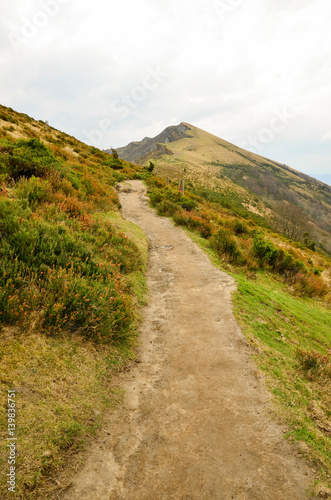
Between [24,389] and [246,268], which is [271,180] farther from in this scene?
[24,389]

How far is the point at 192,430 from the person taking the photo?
3.42 m

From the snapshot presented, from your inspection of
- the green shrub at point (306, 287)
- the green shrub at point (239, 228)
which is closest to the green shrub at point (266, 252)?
the green shrub at point (306, 287)

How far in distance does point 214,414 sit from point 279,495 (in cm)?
114

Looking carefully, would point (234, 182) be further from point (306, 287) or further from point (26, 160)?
point (26, 160)

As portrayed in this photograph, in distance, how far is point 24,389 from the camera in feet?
10.4

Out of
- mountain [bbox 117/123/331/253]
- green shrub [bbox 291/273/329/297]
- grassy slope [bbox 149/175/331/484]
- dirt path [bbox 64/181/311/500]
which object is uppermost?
mountain [bbox 117/123/331/253]

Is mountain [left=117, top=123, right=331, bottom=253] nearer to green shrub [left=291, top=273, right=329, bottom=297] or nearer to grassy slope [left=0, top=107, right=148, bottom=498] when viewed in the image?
green shrub [left=291, top=273, right=329, bottom=297]

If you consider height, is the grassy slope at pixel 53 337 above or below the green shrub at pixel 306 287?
below

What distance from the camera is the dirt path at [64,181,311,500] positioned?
2.75 meters

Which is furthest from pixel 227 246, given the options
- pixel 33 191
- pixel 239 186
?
pixel 239 186

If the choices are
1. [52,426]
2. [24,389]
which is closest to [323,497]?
[52,426]

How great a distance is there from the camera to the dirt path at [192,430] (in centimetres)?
275

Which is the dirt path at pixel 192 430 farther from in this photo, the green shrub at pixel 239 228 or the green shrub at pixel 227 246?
the green shrub at pixel 239 228

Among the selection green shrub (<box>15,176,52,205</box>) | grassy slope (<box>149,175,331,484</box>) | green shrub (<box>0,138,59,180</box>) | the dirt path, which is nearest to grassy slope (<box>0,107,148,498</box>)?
the dirt path
